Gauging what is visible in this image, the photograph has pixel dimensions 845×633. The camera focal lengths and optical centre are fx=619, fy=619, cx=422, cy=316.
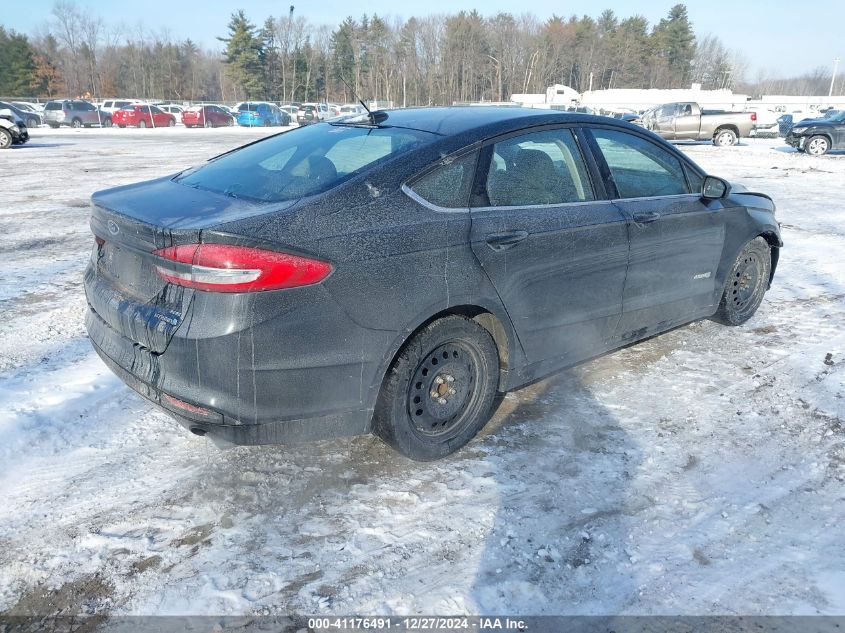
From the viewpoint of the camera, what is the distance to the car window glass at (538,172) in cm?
321

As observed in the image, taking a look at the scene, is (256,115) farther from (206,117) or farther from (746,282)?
(746,282)

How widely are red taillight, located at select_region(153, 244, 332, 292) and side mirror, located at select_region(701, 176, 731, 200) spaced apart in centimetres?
306

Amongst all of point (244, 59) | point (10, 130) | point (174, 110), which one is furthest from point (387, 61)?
point (10, 130)

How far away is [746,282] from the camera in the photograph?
5.00 m

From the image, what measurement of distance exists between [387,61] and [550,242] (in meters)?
84.3

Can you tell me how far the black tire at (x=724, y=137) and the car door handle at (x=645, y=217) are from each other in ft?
84.0

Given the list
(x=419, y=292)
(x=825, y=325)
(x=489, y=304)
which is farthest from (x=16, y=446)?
(x=825, y=325)

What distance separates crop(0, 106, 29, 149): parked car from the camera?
67.1 ft

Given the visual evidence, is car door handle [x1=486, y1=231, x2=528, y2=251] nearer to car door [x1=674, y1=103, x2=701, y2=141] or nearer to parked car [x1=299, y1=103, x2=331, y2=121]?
car door [x1=674, y1=103, x2=701, y2=141]

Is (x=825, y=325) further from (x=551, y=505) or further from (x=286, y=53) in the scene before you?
(x=286, y=53)

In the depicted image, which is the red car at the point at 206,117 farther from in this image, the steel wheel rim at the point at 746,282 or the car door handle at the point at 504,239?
the car door handle at the point at 504,239

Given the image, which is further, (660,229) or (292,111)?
(292,111)

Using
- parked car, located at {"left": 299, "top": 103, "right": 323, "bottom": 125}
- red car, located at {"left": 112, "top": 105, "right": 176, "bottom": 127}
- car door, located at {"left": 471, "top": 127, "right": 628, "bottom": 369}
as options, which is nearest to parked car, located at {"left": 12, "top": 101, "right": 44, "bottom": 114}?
red car, located at {"left": 112, "top": 105, "right": 176, "bottom": 127}

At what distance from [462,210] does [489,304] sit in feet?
1.60
